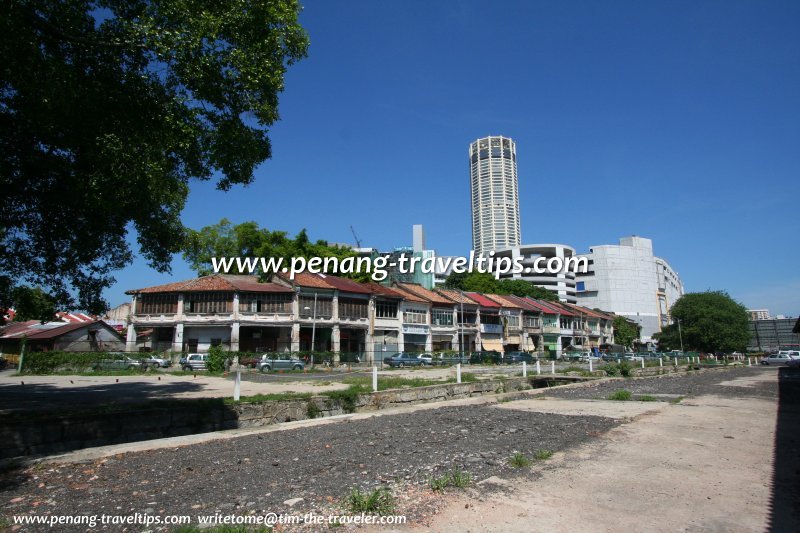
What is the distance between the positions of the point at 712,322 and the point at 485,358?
134 ft

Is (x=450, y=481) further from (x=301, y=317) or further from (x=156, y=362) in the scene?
(x=301, y=317)

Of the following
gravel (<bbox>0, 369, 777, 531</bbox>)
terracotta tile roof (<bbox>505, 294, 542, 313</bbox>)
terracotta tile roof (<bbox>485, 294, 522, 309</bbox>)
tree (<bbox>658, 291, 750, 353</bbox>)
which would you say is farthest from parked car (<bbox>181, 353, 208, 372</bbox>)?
tree (<bbox>658, 291, 750, 353</bbox>)

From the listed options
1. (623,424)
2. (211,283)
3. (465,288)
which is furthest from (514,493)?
(465,288)

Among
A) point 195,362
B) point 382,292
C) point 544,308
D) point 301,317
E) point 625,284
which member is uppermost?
point 625,284

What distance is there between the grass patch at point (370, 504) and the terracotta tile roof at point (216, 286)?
132ft

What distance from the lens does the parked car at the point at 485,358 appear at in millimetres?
45406

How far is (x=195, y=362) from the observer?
111 feet

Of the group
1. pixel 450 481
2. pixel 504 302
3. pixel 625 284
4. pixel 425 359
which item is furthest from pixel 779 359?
pixel 625 284

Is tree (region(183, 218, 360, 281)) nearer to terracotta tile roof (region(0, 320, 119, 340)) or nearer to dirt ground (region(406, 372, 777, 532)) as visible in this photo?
terracotta tile roof (region(0, 320, 119, 340))

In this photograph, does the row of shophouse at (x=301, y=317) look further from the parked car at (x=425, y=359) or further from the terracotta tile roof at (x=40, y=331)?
the terracotta tile roof at (x=40, y=331)

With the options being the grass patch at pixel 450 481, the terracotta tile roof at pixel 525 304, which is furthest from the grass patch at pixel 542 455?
the terracotta tile roof at pixel 525 304

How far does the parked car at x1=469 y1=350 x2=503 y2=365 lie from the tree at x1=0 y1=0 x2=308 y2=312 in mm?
37971

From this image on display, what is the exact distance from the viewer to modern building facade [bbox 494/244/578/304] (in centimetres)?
11344

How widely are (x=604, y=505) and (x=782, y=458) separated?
416 centimetres
